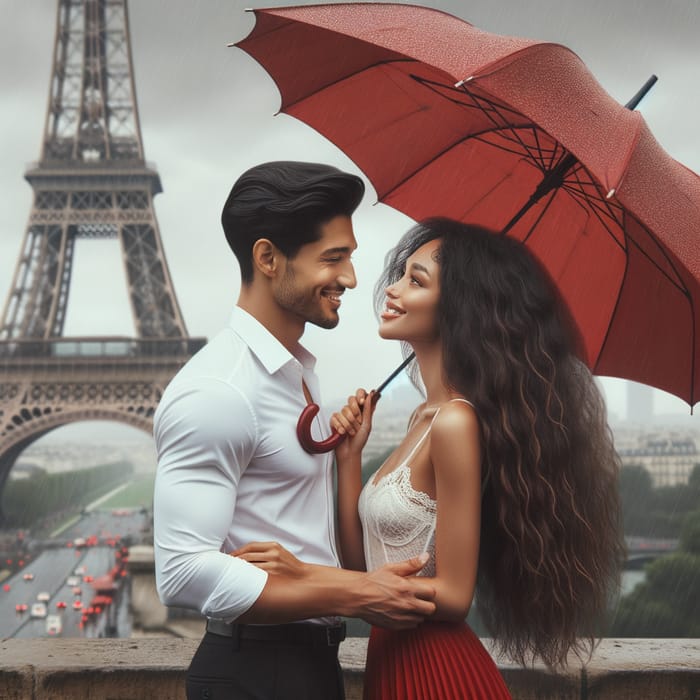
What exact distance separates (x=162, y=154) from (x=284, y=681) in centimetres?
5462

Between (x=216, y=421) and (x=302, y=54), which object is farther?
(x=302, y=54)

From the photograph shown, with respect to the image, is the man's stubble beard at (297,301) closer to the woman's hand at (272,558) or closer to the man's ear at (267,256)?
the man's ear at (267,256)

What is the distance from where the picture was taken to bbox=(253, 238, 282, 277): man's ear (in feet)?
5.74

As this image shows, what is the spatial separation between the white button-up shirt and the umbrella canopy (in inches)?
25.2

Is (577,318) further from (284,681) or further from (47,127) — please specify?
(47,127)

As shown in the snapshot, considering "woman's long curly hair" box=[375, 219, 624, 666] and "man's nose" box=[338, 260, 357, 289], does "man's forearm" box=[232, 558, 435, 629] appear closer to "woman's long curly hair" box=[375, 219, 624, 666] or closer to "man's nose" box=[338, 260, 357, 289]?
"woman's long curly hair" box=[375, 219, 624, 666]

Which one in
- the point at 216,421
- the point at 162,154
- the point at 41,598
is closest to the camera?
Answer: the point at 216,421

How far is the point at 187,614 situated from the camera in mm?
19156

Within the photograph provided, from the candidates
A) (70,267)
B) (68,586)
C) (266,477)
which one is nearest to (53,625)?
(68,586)

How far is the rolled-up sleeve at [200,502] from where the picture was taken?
5.02 ft

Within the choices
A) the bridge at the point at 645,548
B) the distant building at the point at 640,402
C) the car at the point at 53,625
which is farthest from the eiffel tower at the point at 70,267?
the distant building at the point at 640,402

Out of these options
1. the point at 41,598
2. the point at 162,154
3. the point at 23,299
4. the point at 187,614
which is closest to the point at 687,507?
the point at 187,614

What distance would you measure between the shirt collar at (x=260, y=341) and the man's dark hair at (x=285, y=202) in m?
0.13

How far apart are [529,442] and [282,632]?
548 mm
